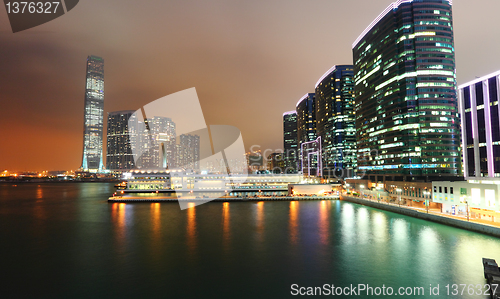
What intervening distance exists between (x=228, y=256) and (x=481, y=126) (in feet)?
116

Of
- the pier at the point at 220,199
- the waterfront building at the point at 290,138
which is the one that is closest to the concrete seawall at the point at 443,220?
the pier at the point at 220,199

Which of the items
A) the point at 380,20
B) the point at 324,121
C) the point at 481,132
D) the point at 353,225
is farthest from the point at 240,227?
the point at 324,121

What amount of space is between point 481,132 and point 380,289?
30.8m

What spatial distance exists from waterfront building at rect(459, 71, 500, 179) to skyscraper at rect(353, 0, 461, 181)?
15.6m

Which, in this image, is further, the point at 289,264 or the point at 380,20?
the point at 380,20

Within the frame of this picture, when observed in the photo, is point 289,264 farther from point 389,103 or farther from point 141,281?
point 389,103

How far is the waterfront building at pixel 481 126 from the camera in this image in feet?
111

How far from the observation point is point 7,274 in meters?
19.0

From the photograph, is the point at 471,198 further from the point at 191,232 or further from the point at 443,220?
the point at 191,232

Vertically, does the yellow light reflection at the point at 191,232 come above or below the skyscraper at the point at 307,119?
below

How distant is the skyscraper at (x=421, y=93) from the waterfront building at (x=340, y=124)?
115 feet

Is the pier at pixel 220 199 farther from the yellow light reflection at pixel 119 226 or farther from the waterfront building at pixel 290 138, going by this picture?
the waterfront building at pixel 290 138

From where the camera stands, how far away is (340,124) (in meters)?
99.1

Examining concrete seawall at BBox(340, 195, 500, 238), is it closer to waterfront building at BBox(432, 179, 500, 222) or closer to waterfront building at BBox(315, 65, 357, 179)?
waterfront building at BBox(432, 179, 500, 222)
